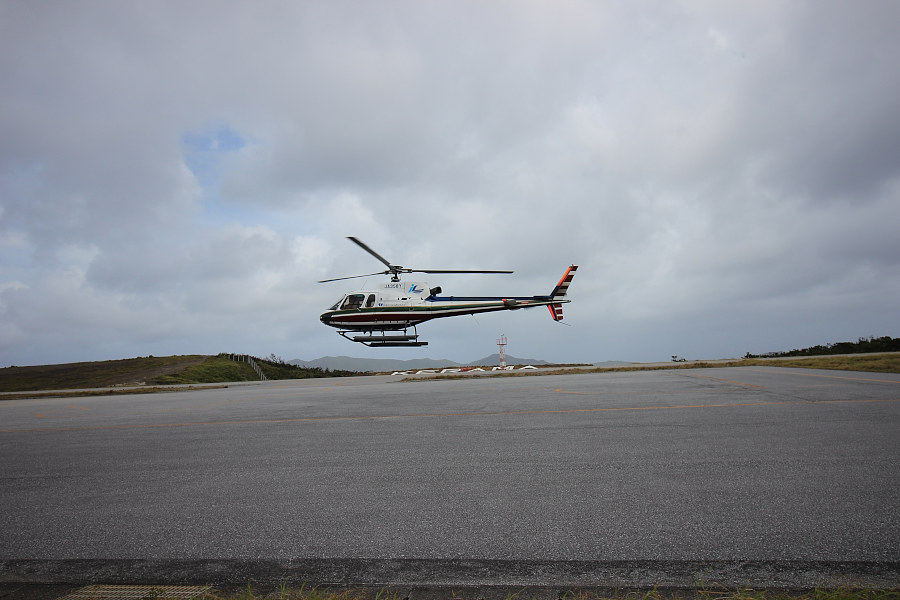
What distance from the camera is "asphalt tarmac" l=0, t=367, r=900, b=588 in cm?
264

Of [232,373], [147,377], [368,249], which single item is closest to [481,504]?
[368,249]

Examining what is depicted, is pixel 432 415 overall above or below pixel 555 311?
below

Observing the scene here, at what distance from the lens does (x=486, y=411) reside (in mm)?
8570

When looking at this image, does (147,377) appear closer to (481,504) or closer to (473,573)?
(481,504)

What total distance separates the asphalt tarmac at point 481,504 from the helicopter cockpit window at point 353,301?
23.8 metres

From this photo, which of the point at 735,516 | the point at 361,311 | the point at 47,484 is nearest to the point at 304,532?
the point at 735,516

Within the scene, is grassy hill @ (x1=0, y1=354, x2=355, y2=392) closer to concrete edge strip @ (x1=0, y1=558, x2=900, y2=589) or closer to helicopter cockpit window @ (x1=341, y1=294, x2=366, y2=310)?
helicopter cockpit window @ (x1=341, y1=294, x2=366, y2=310)

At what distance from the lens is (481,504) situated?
356cm

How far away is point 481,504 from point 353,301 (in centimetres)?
2828

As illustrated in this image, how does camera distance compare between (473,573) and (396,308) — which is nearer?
(473,573)

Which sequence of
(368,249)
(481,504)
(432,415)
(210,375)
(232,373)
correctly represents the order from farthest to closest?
(232,373), (210,375), (368,249), (432,415), (481,504)

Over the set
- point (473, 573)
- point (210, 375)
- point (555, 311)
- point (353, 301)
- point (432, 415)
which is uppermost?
point (353, 301)

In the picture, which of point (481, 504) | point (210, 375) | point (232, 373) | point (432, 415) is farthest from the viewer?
point (232, 373)

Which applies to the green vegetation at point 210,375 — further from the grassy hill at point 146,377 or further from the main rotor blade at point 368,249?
the main rotor blade at point 368,249
